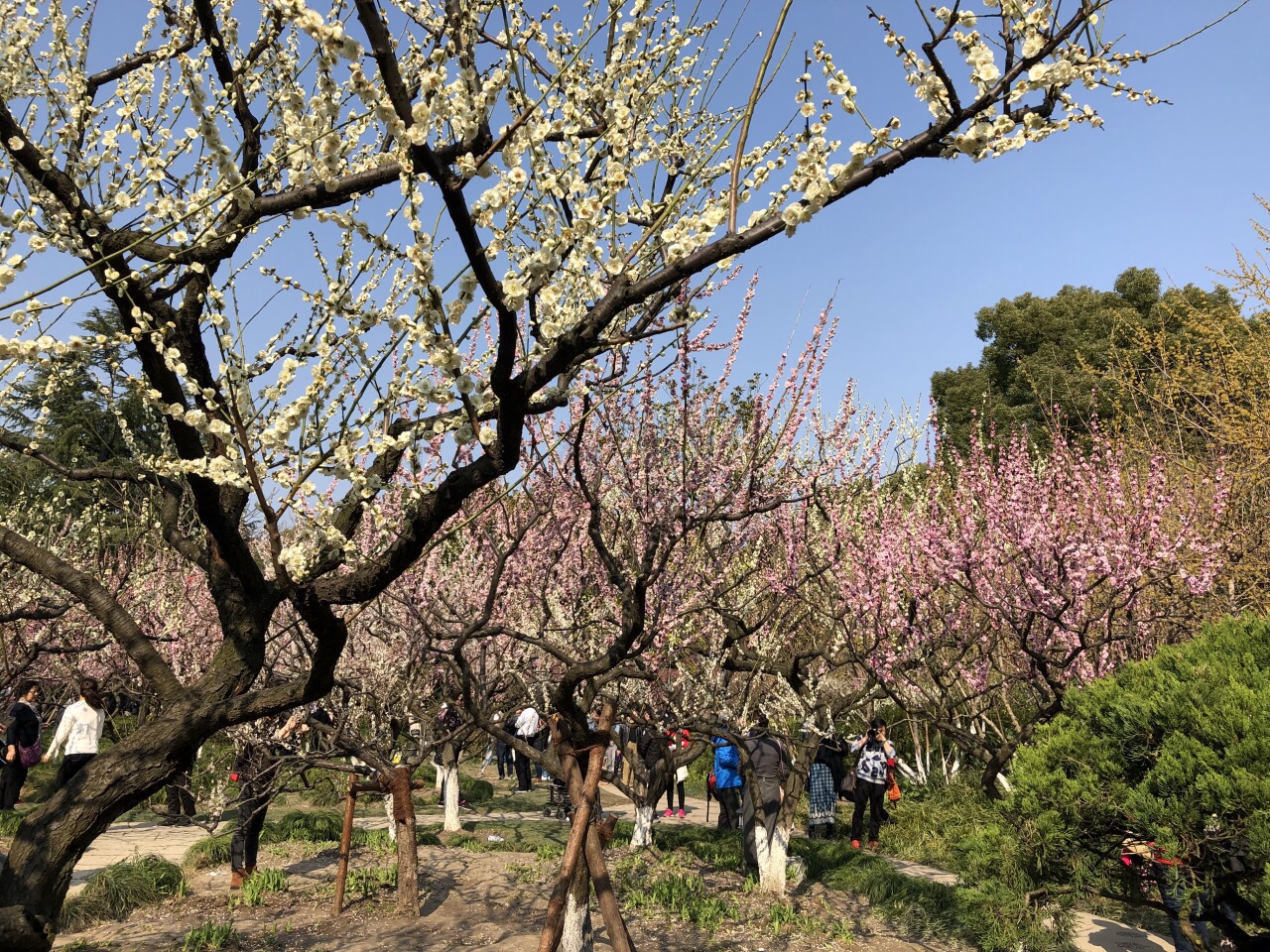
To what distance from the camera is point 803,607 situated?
10.5 meters

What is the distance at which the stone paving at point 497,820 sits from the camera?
8680mm

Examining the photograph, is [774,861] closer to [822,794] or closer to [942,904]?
[942,904]

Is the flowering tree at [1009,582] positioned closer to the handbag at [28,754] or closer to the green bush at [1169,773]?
the green bush at [1169,773]

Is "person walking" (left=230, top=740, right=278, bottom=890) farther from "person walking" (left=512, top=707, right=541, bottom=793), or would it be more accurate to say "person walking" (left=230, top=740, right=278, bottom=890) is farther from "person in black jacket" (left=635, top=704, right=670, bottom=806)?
"person walking" (left=512, top=707, right=541, bottom=793)

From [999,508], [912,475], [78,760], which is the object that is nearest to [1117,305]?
[912,475]

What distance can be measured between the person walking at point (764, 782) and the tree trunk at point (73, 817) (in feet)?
21.2

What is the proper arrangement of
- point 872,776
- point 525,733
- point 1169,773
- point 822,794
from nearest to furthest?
point 1169,773 < point 872,776 < point 822,794 < point 525,733

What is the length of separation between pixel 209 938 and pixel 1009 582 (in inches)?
332

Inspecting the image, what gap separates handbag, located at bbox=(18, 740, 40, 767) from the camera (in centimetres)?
1169

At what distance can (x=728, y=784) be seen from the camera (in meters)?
13.4

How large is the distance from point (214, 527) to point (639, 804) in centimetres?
872

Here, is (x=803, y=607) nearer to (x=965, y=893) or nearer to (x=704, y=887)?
(x=704, y=887)

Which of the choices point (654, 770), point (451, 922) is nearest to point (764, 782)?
point (654, 770)

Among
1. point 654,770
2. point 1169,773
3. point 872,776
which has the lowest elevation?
point 872,776
